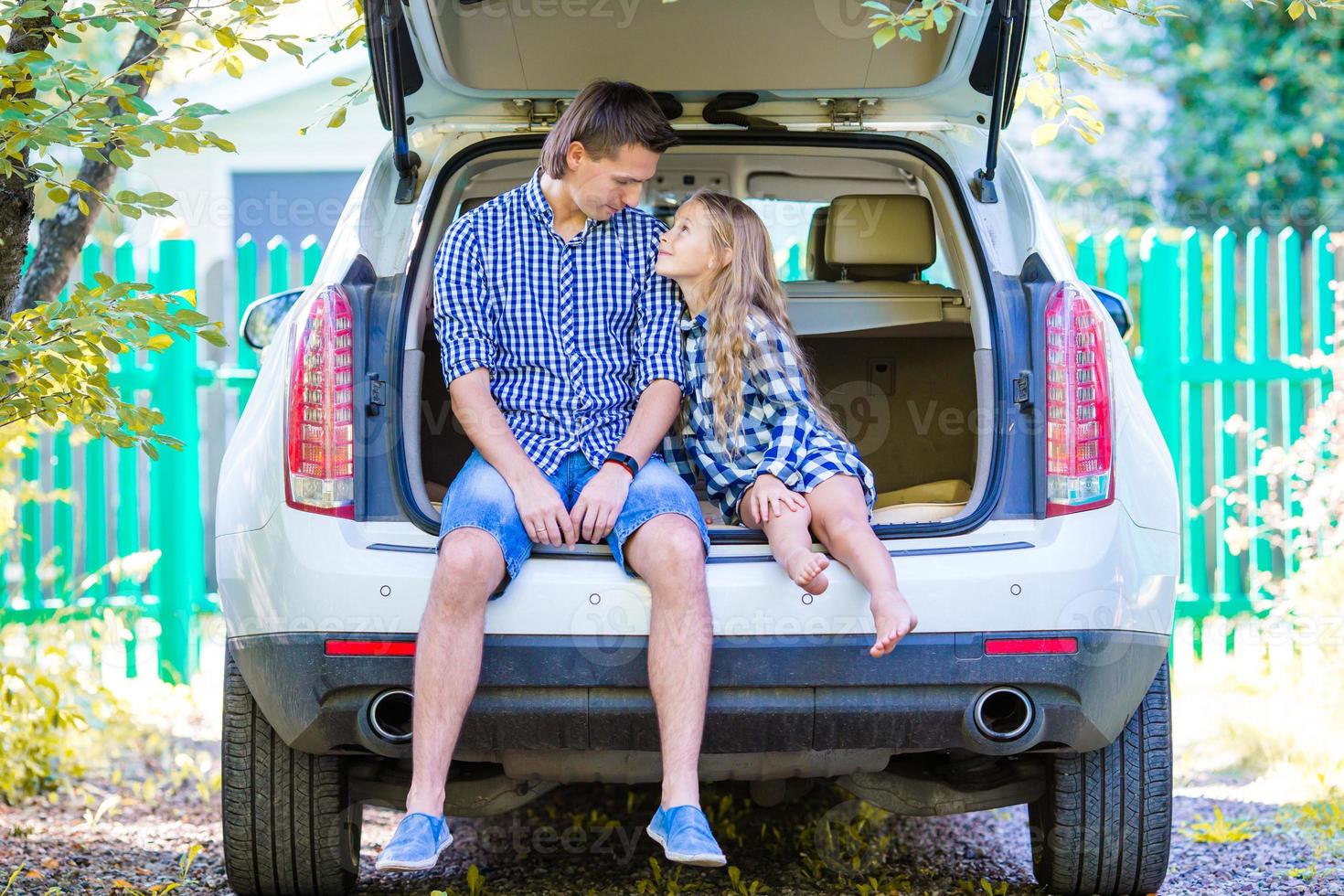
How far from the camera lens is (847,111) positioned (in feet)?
11.5

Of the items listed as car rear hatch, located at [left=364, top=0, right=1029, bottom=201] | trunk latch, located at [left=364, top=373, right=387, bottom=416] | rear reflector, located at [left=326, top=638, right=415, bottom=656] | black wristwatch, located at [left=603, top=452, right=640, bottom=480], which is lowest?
rear reflector, located at [left=326, top=638, right=415, bottom=656]

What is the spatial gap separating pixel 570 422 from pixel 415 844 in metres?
0.93

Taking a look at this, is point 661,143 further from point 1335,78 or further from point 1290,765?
point 1335,78

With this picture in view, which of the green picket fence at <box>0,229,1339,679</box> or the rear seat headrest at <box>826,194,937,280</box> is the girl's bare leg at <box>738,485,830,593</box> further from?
the green picket fence at <box>0,229,1339,679</box>

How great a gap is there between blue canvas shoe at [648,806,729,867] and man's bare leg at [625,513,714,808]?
21 mm

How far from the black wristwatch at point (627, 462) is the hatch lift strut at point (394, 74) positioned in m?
0.82

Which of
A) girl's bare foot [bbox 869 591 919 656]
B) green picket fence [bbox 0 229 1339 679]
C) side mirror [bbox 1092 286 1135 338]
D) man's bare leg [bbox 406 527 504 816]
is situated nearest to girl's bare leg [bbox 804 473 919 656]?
girl's bare foot [bbox 869 591 919 656]

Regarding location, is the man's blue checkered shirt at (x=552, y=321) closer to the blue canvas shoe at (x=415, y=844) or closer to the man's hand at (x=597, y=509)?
the man's hand at (x=597, y=509)

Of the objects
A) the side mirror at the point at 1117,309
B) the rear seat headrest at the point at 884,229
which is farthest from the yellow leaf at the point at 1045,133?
the rear seat headrest at the point at 884,229

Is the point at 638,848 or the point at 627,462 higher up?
the point at 627,462

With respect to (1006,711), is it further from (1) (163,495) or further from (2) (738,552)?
(1) (163,495)

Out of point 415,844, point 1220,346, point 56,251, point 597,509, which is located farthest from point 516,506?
point 1220,346

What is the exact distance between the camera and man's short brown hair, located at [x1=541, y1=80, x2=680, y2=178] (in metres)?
2.99

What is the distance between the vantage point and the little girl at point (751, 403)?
2785mm
